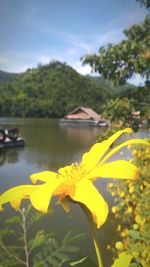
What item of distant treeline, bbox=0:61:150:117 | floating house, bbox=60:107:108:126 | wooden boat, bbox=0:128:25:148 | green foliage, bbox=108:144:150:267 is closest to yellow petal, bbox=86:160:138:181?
green foliage, bbox=108:144:150:267

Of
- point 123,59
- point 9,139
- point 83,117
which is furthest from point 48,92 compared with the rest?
point 123,59

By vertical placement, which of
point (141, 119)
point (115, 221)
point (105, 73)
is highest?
point (105, 73)

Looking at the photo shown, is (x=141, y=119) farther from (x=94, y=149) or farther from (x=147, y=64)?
(x=94, y=149)

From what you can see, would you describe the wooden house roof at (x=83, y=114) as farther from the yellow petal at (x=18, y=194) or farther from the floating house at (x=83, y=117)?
the yellow petal at (x=18, y=194)

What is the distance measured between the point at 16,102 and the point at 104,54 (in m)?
22.5

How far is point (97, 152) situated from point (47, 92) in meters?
26.5

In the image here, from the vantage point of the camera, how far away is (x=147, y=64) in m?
2.40

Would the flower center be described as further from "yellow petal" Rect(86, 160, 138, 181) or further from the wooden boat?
the wooden boat

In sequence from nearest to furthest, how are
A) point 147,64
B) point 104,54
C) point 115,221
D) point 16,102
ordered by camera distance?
point 147,64, point 104,54, point 115,221, point 16,102

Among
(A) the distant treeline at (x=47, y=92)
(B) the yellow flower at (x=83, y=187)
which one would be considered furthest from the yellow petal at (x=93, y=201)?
(A) the distant treeline at (x=47, y=92)

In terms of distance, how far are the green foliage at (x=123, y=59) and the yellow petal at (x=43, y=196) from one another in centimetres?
230

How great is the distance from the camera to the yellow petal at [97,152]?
8.4 inches

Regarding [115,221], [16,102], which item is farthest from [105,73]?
[16,102]

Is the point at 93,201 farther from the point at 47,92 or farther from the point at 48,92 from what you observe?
the point at 47,92
